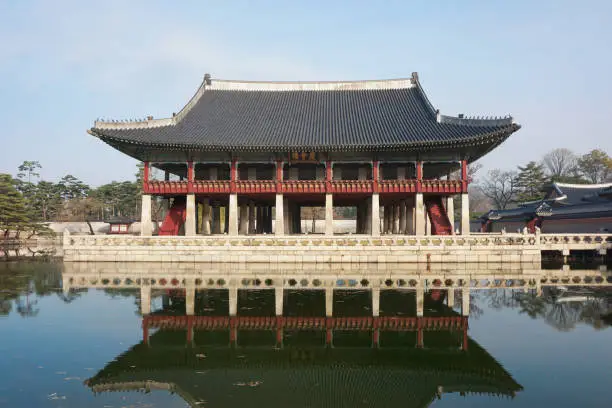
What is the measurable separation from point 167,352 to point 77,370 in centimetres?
201

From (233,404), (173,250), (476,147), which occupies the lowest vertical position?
(233,404)

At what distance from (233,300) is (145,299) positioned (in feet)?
11.7

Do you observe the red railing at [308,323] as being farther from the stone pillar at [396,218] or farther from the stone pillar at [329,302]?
the stone pillar at [396,218]

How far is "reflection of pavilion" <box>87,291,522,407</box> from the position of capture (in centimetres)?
821

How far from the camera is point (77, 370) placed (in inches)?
361

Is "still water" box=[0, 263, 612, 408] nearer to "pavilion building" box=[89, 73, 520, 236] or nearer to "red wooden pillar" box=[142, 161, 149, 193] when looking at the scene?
"pavilion building" box=[89, 73, 520, 236]

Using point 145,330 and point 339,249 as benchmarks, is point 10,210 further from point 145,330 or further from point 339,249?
point 145,330

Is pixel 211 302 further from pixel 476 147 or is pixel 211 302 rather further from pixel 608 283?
pixel 476 147

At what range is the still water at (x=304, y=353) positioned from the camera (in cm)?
805

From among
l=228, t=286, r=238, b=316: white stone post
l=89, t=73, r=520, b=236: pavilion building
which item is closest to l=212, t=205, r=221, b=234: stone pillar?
l=89, t=73, r=520, b=236: pavilion building

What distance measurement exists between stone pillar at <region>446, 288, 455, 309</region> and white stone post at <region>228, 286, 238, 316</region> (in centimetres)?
765

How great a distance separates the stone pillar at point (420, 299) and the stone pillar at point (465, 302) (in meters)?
1.37

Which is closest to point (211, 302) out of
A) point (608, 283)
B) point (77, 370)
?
point (77, 370)

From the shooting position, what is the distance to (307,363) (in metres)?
9.77
